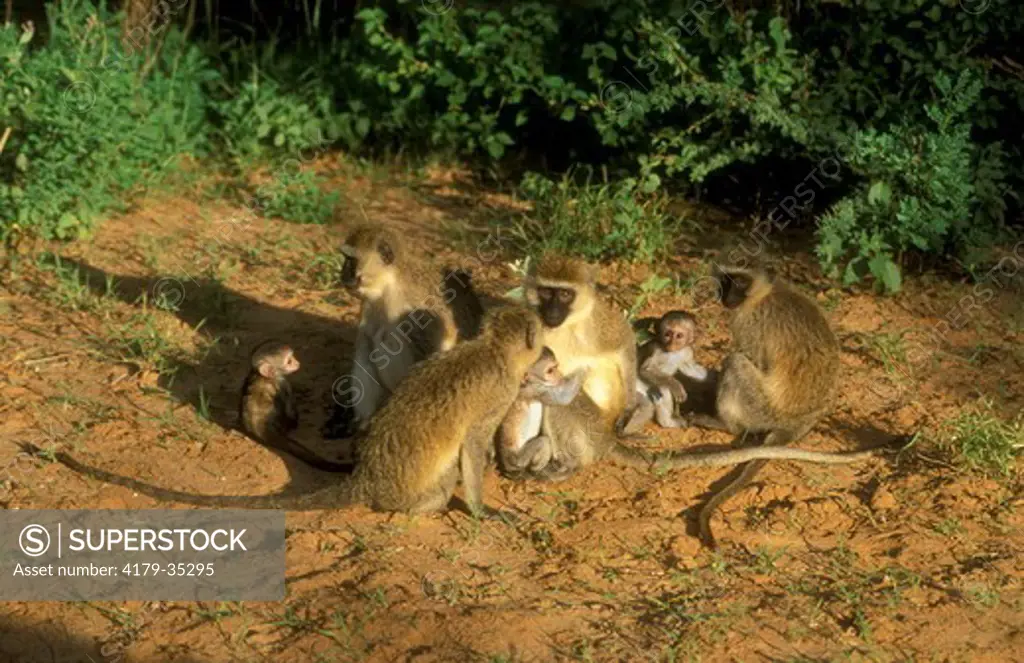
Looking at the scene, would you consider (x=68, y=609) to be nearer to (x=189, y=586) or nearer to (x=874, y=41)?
(x=189, y=586)

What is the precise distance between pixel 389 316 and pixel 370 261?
0.31 m

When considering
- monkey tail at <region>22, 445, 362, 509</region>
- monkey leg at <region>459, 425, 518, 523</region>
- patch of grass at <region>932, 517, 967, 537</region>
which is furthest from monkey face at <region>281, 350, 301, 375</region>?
patch of grass at <region>932, 517, 967, 537</region>

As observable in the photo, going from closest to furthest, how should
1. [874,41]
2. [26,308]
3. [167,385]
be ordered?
1. [167,385]
2. [26,308]
3. [874,41]

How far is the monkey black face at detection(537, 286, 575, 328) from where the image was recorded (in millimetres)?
7164

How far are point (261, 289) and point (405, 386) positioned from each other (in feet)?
8.62

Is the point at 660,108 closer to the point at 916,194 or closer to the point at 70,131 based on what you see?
the point at 916,194

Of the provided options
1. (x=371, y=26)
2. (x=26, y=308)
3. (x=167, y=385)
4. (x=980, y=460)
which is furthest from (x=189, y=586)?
(x=371, y=26)

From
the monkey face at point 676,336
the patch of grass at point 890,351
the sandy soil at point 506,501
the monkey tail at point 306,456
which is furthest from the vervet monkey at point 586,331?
the patch of grass at point 890,351

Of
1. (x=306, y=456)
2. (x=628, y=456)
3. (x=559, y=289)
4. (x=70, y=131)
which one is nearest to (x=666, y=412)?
(x=628, y=456)

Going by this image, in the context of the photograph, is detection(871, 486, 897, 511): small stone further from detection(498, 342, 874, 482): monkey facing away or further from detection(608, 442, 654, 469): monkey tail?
A: detection(608, 442, 654, 469): monkey tail

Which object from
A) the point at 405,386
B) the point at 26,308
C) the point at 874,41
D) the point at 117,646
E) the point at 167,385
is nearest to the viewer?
the point at 117,646

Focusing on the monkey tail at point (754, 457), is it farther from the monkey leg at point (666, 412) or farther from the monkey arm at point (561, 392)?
the monkey arm at point (561, 392)

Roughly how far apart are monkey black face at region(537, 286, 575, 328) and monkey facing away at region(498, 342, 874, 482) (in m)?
0.16

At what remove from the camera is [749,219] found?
10211 millimetres
